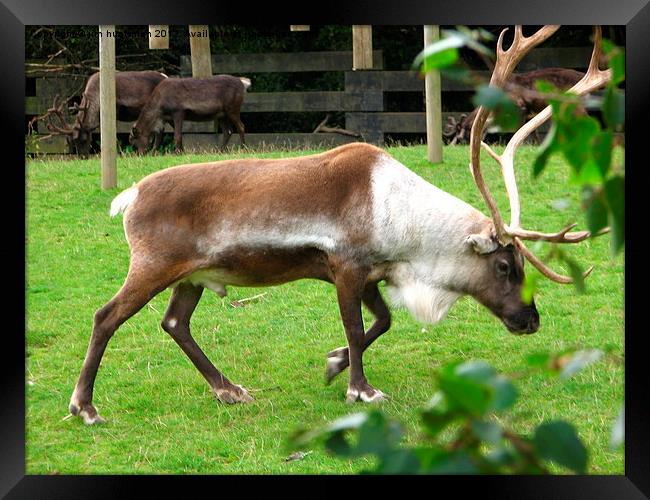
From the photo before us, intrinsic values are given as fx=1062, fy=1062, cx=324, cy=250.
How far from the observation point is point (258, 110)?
7227mm

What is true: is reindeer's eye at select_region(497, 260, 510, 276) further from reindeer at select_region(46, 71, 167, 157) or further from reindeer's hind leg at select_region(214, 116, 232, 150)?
reindeer's hind leg at select_region(214, 116, 232, 150)

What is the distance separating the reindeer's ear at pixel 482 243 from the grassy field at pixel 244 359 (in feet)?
1.73

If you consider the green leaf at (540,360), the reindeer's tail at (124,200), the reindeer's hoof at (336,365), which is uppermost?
the reindeer's tail at (124,200)

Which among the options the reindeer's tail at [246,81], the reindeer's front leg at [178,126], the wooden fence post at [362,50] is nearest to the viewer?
the wooden fence post at [362,50]

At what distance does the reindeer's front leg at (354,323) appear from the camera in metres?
3.83

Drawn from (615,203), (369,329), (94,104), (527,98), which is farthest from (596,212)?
(94,104)

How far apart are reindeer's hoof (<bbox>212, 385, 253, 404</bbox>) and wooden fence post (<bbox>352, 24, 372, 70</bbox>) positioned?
243cm

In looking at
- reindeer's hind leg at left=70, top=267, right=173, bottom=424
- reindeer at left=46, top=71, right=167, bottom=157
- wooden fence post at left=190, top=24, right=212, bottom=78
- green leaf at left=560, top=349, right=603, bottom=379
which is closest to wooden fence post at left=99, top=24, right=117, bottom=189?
reindeer at left=46, top=71, right=167, bottom=157

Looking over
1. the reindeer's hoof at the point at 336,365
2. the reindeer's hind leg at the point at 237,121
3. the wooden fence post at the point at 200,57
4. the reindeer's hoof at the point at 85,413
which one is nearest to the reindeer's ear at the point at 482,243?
the reindeer's hoof at the point at 336,365

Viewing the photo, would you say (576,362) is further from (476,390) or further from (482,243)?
(482,243)

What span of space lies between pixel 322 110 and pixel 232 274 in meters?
2.90

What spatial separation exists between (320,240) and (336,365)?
55 cm

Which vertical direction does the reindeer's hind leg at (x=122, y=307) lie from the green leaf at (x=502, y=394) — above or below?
below
